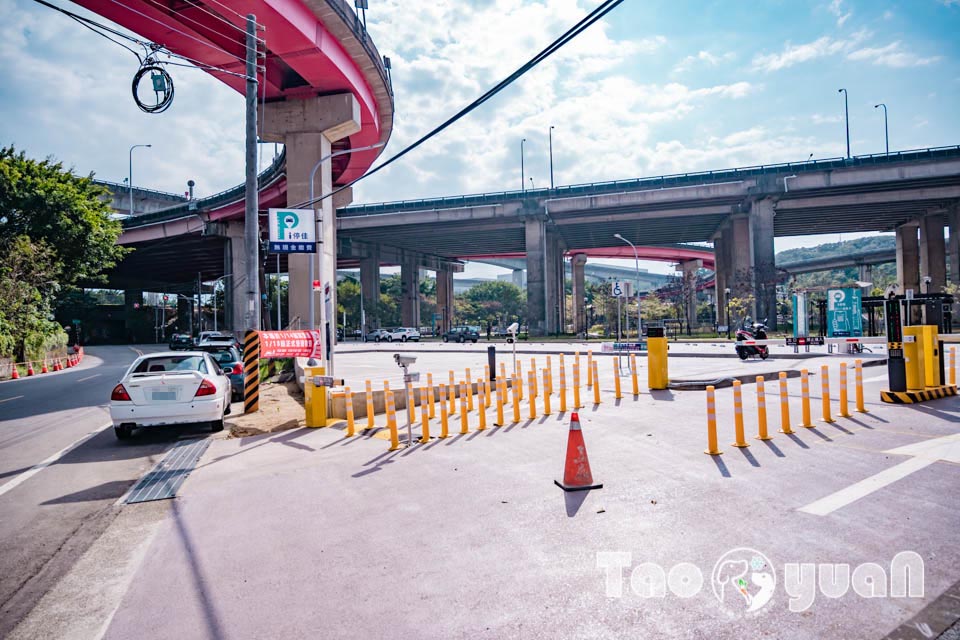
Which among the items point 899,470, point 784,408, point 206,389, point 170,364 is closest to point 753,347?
point 784,408

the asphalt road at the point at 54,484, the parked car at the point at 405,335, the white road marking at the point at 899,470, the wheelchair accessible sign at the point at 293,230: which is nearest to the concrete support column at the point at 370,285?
the parked car at the point at 405,335

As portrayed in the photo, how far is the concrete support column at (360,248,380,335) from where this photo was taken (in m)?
73.6

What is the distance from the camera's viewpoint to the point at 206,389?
945cm

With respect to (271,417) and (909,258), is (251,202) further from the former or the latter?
(909,258)

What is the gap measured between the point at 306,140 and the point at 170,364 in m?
14.5

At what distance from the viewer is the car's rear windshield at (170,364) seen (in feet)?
32.0

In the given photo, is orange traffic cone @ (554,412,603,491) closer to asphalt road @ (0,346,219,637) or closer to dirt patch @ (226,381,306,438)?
asphalt road @ (0,346,219,637)

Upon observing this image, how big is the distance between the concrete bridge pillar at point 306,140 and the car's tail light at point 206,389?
11.7 metres

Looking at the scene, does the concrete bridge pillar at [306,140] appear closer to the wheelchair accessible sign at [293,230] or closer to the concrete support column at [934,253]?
the wheelchair accessible sign at [293,230]

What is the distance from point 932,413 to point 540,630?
376 inches

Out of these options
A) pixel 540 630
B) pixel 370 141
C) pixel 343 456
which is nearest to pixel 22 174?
pixel 370 141

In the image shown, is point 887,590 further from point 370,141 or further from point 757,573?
point 370,141

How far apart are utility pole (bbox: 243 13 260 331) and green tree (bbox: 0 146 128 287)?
88.8 ft

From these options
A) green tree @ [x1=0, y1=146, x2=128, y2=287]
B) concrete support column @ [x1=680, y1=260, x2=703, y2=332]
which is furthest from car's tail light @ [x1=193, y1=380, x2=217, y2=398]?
concrete support column @ [x1=680, y1=260, x2=703, y2=332]
